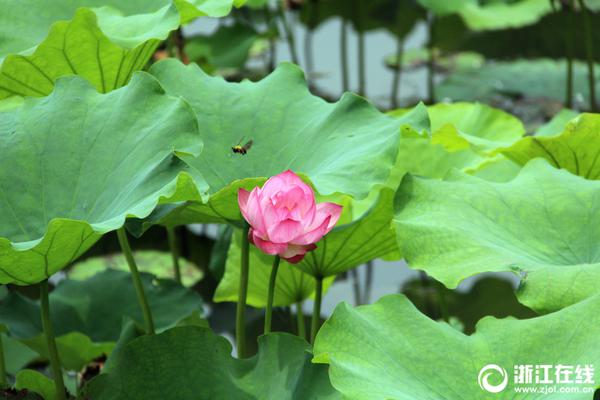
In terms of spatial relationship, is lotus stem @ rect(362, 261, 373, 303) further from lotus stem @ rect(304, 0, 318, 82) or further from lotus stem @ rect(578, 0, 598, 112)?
lotus stem @ rect(304, 0, 318, 82)

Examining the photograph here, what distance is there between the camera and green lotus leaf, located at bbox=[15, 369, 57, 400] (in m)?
1.59

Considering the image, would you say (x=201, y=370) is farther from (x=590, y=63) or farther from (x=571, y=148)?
(x=590, y=63)

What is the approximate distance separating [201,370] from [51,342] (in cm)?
22

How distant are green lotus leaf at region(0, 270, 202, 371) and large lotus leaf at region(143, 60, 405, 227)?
0.38 metres

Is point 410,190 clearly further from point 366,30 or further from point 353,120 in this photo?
point 366,30

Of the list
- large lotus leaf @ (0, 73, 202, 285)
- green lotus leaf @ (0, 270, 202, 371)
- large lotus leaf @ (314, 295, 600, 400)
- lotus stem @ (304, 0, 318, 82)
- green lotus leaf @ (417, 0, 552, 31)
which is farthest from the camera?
lotus stem @ (304, 0, 318, 82)

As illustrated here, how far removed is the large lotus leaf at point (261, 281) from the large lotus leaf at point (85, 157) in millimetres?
416

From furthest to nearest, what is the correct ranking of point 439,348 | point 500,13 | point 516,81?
point 500,13, point 516,81, point 439,348

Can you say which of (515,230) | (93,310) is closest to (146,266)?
(93,310)

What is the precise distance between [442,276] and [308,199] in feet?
0.72

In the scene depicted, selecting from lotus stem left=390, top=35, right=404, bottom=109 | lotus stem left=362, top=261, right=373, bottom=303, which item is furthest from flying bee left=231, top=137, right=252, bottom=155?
lotus stem left=390, top=35, right=404, bottom=109

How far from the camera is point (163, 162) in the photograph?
140cm

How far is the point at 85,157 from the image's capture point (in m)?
1.50

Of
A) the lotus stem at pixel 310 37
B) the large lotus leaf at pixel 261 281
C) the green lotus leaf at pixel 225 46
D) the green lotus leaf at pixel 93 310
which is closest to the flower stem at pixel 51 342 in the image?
the green lotus leaf at pixel 93 310
